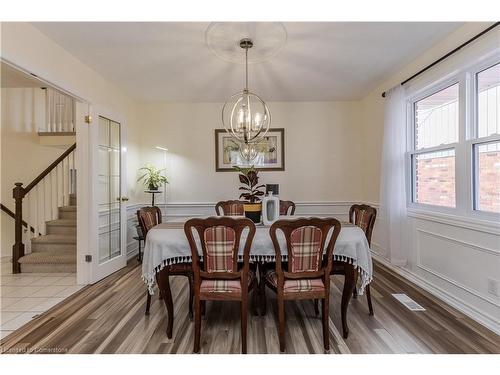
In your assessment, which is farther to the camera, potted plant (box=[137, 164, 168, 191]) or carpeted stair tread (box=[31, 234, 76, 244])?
potted plant (box=[137, 164, 168, 191])

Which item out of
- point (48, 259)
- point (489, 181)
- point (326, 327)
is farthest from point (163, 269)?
point (489, 181)

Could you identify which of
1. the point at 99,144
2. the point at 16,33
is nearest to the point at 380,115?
the point at 99,144

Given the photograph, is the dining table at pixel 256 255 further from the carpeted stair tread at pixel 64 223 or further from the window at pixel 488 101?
the carpeted stair tread at pixel 64 223

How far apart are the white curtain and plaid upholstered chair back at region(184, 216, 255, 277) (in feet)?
7.84

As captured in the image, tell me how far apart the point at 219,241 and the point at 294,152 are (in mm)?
3146

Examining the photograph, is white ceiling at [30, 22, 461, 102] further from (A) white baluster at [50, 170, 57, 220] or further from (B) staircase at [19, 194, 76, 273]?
A: (B) staircase at [19, 194, 76, 273]

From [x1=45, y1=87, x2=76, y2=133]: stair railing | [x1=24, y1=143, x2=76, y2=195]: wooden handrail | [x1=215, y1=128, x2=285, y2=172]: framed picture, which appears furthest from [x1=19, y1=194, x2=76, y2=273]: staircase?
[x1=215, y1=128, x2=285, y2=172]: framed picture

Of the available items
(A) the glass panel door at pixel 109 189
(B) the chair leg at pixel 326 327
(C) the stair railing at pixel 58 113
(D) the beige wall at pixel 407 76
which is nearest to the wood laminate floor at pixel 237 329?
(B) the chair leg at pixel 326 327

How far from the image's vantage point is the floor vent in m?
2.56

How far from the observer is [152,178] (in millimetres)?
4406

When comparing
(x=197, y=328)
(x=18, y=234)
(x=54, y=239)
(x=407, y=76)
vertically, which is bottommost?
(x=197, y=328)

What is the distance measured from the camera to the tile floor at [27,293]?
2453mm

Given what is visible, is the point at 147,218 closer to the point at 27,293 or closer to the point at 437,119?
the point at 27,293

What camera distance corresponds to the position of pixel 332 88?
162 inches
